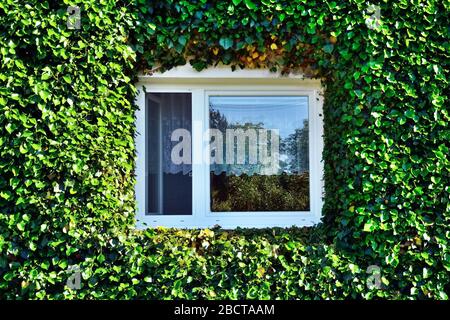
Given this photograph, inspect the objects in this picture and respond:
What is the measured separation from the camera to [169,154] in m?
3.95

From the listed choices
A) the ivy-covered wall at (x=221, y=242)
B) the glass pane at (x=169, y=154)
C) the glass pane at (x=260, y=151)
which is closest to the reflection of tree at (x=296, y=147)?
the glass pane at (x=260, y=151)

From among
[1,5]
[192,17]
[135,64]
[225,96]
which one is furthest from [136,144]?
[1,5]

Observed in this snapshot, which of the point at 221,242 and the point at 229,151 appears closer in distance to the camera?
the point at 221,242

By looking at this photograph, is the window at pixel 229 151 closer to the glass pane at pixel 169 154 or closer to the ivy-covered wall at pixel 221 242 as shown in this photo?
the glass pane at pixel 169 154

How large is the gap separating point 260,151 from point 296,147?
0.39 meters

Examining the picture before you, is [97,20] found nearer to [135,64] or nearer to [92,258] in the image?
[135,64]

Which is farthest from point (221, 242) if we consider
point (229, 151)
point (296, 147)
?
point (296, 147)

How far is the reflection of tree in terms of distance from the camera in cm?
399

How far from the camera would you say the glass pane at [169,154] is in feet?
12.8

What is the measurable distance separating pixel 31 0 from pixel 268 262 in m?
2.88

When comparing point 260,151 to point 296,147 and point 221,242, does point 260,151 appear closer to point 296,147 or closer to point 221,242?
point 296,147

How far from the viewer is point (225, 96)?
13.0 feet

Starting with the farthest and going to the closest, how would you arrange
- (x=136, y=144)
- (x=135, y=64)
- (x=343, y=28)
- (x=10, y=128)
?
(x=136, y=144), (x=135, y=64), (x=343, y=28), (x=10, y=128)
